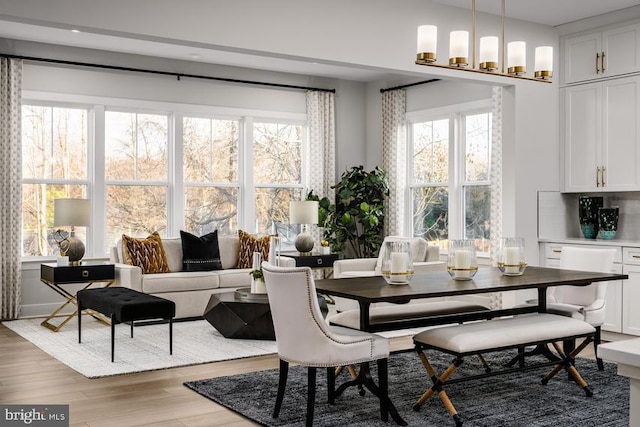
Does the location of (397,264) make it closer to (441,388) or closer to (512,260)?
(441,388)

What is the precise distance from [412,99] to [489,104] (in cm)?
141

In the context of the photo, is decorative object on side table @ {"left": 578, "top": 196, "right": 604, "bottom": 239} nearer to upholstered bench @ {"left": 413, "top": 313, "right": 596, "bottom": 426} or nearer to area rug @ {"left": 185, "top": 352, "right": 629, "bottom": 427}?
A: area rug @ {"left": 185, "top": 352, "right": 629, "bottom": 427}

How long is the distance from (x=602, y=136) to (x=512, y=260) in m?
2.67

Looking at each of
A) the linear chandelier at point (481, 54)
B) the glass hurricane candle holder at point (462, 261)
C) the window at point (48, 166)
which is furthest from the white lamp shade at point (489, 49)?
the window at point (48, 166)

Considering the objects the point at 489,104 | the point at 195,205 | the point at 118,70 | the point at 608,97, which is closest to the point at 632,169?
the point at 608,97

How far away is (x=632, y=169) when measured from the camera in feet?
21.0

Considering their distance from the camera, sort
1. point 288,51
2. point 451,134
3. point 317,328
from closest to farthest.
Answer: point 317,328
point 288,51
point 451,134

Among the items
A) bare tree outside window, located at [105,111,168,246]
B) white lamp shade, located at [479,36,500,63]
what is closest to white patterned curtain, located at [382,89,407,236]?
bare tree outside window, located at [105,111,168,246]

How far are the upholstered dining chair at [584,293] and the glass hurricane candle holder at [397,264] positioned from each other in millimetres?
1452

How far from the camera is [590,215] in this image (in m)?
6.95

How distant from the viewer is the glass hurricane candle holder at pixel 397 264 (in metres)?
4.09

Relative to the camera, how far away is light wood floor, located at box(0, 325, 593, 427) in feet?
12.6

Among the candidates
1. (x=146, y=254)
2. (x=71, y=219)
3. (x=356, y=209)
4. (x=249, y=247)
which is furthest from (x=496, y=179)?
(x=71, y=219)

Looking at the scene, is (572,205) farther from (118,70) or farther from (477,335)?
(118,70)
